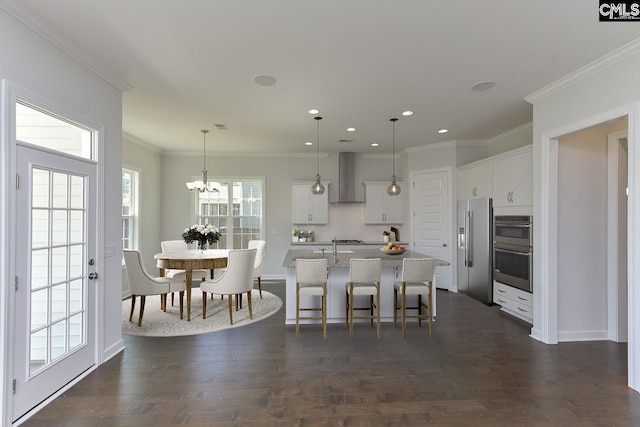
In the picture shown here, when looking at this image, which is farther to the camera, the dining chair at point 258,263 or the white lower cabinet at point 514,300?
the dining chair at point 258,263

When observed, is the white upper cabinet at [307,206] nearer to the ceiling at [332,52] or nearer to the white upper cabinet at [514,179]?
the ceiling at [332,52]

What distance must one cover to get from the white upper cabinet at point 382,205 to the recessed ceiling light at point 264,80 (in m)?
4.06

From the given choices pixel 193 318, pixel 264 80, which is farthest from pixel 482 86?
pixel 193 318

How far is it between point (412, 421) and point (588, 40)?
3.29 metres

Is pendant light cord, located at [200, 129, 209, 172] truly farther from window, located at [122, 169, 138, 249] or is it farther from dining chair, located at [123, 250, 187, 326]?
dining chair, located at [123, 250, 187, 326]

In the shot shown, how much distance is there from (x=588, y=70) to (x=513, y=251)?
7.82 ft

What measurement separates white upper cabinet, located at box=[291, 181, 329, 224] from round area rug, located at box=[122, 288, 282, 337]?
6.79 ft

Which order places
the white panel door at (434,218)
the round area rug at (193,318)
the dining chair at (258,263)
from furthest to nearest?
the white panel door at (434,218) < the dining chair at (258,263) < the round area rug at (193,318)

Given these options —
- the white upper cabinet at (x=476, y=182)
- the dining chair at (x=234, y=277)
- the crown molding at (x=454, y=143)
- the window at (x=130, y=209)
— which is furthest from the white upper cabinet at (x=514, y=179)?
the window at (x=130, y=209)

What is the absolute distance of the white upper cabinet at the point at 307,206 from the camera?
7.00 metres

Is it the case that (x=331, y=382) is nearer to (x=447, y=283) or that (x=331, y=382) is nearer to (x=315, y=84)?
(x=315, y=84)

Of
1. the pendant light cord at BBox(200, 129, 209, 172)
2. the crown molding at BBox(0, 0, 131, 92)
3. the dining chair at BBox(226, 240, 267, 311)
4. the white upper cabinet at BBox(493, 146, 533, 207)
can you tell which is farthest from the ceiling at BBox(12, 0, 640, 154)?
the dining chair at BBox(226, 240, 267, 311)

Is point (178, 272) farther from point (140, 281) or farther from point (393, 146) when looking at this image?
point (393, 146)

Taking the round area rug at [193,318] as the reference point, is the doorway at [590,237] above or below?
above
